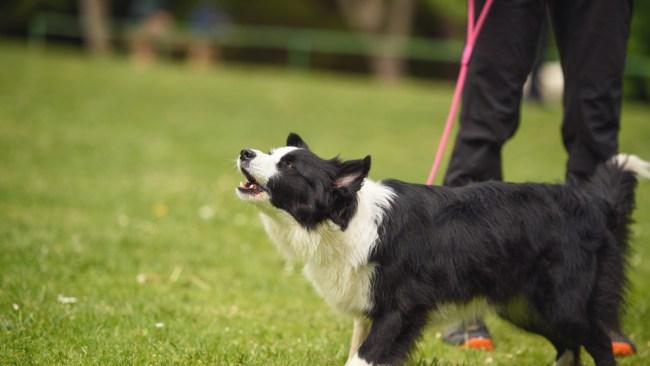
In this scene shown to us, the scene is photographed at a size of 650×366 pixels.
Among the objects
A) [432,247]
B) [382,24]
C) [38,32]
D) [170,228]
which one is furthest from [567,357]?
[382,24]

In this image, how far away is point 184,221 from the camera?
23.4 ft

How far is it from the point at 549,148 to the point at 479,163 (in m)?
9.26

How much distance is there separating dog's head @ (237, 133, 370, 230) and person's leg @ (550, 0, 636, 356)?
1.53 m

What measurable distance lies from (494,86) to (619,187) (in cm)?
91

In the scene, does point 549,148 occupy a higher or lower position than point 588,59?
lower

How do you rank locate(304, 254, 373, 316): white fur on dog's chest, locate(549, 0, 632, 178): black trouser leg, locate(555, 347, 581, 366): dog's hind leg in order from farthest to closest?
locate(549, 0, 632, 178): black trouser leg → locate(555, 347, 581, 366): dog's hind leg → locate(304, 254, 373, 316): white fur on dog's chest

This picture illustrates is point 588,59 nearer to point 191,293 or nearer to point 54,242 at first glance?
point 191,293

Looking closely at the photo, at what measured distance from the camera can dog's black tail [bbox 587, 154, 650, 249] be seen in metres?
4.12

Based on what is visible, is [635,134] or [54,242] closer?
[54,242]

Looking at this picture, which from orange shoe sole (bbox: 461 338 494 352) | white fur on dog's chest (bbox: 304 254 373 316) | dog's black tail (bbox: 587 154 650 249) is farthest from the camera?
orange shoe sole (bbox: 461 338 494 352)

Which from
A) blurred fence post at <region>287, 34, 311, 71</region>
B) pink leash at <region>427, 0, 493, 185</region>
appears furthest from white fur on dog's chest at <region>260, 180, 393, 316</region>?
blurred fence post at <region>287, 34, 311, 71</region>

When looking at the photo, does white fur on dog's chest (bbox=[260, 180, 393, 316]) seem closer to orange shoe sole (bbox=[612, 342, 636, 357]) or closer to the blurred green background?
the blurred green background

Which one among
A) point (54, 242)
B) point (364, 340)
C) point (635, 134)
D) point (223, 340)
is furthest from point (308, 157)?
point (635, 134)

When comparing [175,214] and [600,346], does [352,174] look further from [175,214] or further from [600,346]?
[175,214]
